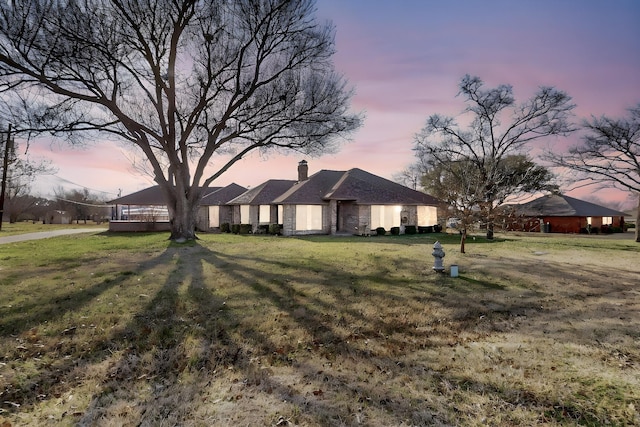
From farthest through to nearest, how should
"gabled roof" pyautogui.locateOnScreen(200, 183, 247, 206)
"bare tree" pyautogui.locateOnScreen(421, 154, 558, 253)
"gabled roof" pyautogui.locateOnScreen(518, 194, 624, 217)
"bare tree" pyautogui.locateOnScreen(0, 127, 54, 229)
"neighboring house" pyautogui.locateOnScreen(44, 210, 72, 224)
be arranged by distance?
"neighboring house" pyautogui.locateOnScreen(44, 210, 72, 224) → "gabled roof" pyautogui.locateOnScreen(518, 194, 624, 217) → "gabled roof" pyautogui.locateOnScreen(200, 183, 247, 206) → "bare tree" pyautogui.locateOnScreen(0, 127, 54, 229) → "bare tree" pyautogui.locateOnScreen(421, 154, 558, 253)

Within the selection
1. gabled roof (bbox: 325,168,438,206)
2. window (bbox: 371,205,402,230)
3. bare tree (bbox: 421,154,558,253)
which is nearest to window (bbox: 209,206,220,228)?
gabled roof (bbox: 325,168,438,206)

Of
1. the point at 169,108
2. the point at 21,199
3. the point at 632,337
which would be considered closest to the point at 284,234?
the point at 169,108

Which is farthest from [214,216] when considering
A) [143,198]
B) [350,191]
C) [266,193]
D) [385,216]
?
[385,216]

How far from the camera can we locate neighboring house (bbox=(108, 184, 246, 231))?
2866 centimetres

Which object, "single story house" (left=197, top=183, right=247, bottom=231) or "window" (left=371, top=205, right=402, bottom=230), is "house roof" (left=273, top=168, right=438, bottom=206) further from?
"single story house" (left=197, top=183, right=247, bottom=231)

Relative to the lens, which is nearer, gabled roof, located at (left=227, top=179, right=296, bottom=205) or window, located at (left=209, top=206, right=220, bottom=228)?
gabled roof, located at (left=227, top=179, right=296, bottom=205)

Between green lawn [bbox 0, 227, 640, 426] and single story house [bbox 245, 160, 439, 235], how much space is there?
14072 millimetres

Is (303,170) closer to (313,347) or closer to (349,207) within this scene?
(349,207)

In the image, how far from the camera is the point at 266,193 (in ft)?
91.4

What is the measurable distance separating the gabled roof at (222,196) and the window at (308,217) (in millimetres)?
9584

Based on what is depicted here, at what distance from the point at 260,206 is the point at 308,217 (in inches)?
184

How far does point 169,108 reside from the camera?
688 inches

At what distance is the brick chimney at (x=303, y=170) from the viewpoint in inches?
1146

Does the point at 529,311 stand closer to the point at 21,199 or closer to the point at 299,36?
the point at 299,36
